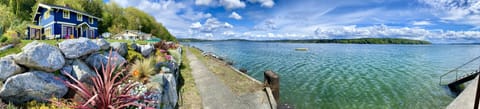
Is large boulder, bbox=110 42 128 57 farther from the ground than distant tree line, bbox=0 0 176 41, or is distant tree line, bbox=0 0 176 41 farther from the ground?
distant tree line, bbox=0 0 176 41

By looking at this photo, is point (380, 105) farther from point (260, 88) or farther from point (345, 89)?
point (260, 88)

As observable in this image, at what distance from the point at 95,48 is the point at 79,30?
21.6 meters

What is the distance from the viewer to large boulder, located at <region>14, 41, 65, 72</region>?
3.94 metres

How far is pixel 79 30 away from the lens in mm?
22188

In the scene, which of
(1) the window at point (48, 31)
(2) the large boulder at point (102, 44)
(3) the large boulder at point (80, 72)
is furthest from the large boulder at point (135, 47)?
(1) the window at point (48, 31)

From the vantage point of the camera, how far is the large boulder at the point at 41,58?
3.94m

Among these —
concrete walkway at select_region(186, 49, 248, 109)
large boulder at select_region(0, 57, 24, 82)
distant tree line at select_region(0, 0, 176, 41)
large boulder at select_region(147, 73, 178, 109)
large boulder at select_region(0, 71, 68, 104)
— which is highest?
distant tree line at select_region(0, 0, 176, 41)

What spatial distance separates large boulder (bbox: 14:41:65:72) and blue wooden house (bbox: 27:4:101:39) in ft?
52.3

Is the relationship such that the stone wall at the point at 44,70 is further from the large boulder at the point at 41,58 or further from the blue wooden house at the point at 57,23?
the blue wooden house at the point at 57,23

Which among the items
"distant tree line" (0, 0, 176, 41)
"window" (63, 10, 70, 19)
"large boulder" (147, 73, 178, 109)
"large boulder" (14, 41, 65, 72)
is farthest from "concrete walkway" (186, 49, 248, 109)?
"distant tree line" (0, 0, 176, 41)

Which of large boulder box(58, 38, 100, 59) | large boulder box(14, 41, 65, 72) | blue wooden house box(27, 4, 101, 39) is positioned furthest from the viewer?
blue wooden house box(27, 4, 101, 39)

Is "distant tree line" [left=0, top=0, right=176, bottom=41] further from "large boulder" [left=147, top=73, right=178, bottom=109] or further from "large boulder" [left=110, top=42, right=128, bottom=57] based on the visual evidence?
"large boulder" [left=147, top=73, right=178, bottom=109]

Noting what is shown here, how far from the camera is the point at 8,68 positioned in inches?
147

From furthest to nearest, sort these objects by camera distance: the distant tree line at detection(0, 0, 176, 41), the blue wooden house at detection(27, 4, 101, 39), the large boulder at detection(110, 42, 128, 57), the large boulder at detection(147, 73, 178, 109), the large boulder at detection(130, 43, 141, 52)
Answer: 1. the distant tree line at detection(0, 0, 176, 41)
2. the blue wooden house at detection(27, 4, 101, 39)
3. the large boulder at detection(130, 43, 141, 52)
4. the large boulder at detection(110, 42, 128, 57)
5. the large boulder at detection(147, 73, 178, 109)
